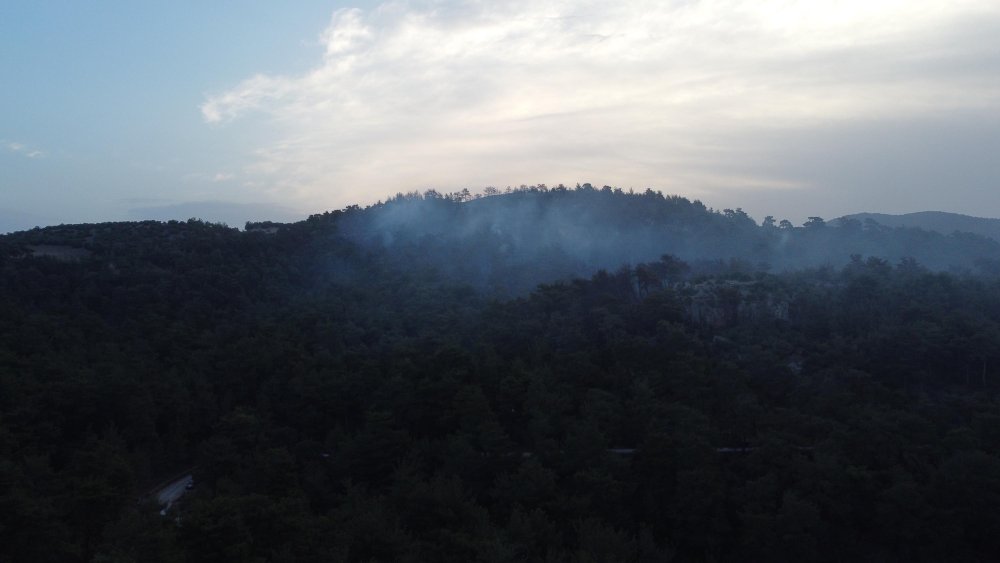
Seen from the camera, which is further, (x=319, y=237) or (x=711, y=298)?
(x=319, y=237)

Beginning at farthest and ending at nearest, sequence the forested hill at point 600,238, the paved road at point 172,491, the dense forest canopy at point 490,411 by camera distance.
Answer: the forested hill at point 600,238, the paved road at point 172,491, the dense forest canopy at point 490,411

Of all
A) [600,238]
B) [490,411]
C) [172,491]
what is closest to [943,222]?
[600,238]

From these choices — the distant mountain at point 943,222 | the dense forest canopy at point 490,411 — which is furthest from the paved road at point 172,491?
the distant mountain at point 943,222

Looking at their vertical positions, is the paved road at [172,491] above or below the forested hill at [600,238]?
below

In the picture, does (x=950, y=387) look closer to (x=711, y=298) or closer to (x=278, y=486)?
(x=711, y=298)

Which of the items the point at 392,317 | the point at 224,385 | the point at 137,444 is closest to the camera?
the point at 137,444

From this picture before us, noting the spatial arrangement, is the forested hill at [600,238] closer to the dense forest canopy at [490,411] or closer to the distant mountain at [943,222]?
the dense forest canopy at [490,411]

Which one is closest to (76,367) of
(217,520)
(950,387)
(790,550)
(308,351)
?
(308,351)
